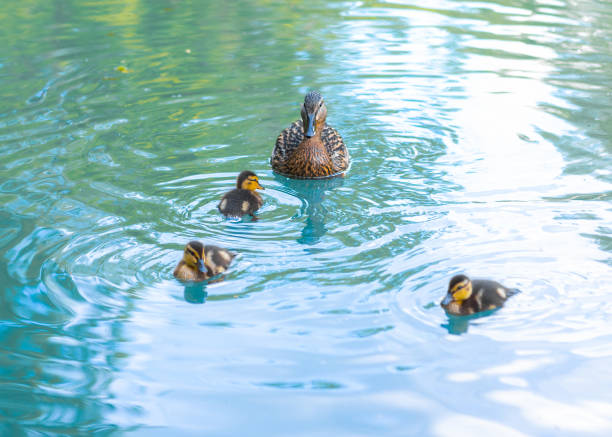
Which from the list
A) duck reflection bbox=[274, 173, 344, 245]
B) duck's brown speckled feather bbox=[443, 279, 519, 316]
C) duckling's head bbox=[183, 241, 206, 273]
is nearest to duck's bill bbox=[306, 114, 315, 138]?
duck reflection bbox=[274, 173, 344, 245]

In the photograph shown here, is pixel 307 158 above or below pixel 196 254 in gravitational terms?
below

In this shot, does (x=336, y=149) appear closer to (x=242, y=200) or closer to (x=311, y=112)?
(x=311, y=112)

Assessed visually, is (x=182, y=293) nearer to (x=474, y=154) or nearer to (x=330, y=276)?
(x=330, y=276)

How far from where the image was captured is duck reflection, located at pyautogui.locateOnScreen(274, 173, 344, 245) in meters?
5.62

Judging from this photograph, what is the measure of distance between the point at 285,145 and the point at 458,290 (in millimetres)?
3202

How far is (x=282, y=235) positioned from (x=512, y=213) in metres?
1.80

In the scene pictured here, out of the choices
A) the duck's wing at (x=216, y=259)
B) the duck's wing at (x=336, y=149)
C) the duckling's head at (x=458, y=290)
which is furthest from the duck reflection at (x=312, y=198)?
the duckling's head at (x=458, y=290)

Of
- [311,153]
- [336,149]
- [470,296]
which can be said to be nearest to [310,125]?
[311,153]

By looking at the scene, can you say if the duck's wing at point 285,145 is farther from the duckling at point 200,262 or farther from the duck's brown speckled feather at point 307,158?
the duckling at point 200,262

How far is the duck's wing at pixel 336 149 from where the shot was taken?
7082 millimetres

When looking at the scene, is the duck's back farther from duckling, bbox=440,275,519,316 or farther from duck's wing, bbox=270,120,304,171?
duckling, bbox=440,275,519,316

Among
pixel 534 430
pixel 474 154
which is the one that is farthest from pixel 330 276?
pixel 474 154

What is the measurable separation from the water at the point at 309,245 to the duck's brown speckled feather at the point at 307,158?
6.2 inches

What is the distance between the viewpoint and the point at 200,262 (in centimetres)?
485
